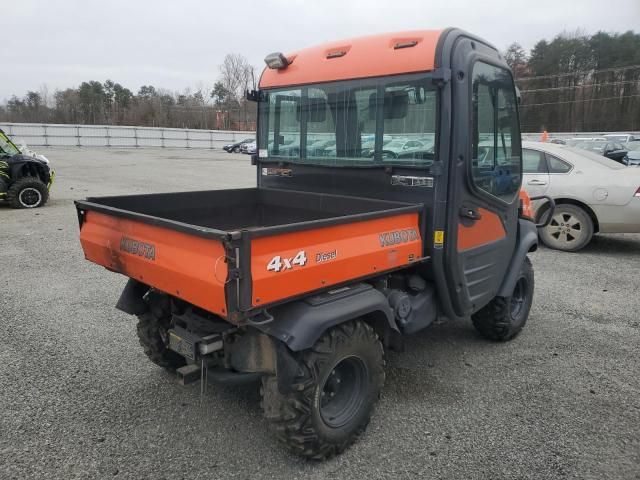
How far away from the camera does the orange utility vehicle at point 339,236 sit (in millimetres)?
2531

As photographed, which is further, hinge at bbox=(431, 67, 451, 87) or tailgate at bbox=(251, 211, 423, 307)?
hinge at bbox=(431, 67, 451, 87)

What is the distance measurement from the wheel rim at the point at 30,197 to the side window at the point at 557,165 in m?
11.2

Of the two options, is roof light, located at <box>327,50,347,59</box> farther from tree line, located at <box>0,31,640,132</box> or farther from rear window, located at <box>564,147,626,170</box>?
tree line, located at <box>0,31,640,132</box>

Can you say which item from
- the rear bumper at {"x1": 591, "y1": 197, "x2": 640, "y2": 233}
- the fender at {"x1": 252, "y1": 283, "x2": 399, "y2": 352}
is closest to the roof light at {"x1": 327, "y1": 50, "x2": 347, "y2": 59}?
the fender at {"x1": 252, "y1": 283, "x2": 399, "y2": 352}

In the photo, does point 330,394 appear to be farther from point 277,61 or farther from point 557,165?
point 557,165

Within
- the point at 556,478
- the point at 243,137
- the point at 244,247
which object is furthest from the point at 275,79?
→ the point at 243,137

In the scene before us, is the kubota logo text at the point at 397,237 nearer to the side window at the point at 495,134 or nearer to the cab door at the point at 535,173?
the side window at the point at 495,134

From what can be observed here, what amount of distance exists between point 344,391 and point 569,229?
6.11 m

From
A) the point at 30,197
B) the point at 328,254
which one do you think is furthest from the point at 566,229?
the point at 30,197

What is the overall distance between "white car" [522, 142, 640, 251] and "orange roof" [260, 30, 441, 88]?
530 cm

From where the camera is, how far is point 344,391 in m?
3.04

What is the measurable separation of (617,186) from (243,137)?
4315 centimetres

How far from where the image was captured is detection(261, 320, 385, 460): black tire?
264 centimetres

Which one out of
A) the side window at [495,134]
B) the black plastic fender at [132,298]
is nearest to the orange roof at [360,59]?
the side window at [495,134]
